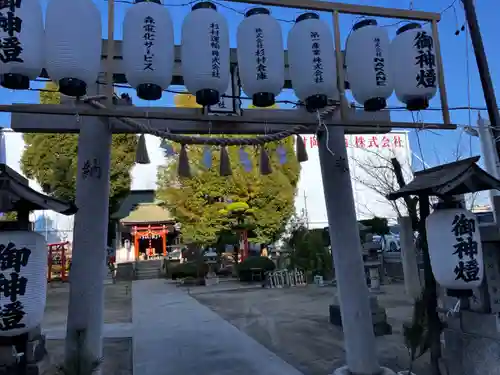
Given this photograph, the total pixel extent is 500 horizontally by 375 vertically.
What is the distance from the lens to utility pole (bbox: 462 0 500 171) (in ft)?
22.1

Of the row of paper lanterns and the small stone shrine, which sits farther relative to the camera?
the small stone shrine

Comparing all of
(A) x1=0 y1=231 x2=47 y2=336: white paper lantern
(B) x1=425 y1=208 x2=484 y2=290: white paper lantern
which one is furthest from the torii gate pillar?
(B) x1=425 y1=208 x2=484 y2=290: white paper lantern

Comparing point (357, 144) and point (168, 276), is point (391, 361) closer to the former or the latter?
point (168, 276)

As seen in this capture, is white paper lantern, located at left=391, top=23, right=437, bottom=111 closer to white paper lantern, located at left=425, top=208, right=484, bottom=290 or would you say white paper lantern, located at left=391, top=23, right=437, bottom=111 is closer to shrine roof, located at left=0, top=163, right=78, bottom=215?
white paper lantern, located at left=425, top=208, right=484, bottom=290

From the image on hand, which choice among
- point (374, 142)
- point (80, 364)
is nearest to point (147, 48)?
point (80, 364)

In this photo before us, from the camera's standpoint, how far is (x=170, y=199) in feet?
69.7

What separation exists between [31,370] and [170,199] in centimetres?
1735

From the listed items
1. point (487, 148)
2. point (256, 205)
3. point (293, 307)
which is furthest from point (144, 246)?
point (487, 148)

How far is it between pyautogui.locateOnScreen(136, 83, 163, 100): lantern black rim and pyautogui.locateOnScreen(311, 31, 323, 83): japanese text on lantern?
1.44 metres

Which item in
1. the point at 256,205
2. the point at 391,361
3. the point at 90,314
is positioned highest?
the point at 256,205

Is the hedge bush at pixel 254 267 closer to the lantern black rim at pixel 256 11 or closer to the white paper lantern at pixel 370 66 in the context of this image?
the white paper lantern at pixel 370 66

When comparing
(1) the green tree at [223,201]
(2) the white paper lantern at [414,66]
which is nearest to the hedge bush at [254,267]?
(1) the green tree at [223,201]

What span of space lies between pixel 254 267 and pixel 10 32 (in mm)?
15854

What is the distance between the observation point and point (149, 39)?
3.45 metres
